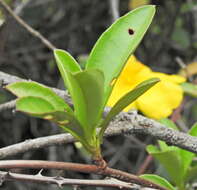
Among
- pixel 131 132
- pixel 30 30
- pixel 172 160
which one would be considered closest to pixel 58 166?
pixel 131 132

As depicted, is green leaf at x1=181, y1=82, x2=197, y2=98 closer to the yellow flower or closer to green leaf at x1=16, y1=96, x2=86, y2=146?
the yellow flower

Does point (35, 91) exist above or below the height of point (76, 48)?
above

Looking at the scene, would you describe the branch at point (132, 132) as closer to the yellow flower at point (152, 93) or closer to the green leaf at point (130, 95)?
the green leaf at point (130, 95)

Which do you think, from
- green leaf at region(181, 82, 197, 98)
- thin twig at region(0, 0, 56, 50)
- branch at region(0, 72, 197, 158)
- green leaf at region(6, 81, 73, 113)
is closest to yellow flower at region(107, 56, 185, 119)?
green leaf at region(181, 82, 197, 98)

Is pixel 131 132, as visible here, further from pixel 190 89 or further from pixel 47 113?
pixel 190 89

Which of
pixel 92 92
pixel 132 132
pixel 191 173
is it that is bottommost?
pixel 191 173

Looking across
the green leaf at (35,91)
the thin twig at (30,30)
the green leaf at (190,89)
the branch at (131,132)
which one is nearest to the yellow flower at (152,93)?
the green leaf at (190,89)

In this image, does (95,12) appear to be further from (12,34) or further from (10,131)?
(10,131)
